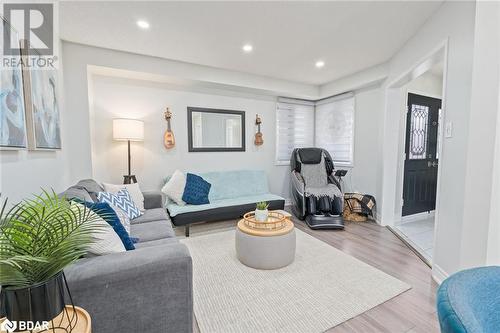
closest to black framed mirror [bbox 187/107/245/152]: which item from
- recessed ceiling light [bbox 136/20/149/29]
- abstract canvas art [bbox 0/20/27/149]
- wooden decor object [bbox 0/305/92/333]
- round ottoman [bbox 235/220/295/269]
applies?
recessed ceiling light [bbox 136/20/149/29]

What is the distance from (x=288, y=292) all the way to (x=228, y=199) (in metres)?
2.00

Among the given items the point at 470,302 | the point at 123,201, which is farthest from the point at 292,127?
the point at 470,302

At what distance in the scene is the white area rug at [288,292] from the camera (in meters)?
1.50

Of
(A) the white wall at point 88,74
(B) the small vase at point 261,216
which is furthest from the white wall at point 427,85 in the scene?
(B) the small vase at point 261,216

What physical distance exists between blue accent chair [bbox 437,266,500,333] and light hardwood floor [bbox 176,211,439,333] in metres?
1.08

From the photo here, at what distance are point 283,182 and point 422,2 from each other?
132 inches

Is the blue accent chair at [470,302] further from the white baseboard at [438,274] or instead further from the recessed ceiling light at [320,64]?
the recessed ceiling light at [320,64]

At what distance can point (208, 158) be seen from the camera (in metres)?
3.89

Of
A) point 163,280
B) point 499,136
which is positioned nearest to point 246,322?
point 163,280

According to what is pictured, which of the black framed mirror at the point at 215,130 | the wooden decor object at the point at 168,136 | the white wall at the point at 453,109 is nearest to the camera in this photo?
the white wall at the point at 453,109

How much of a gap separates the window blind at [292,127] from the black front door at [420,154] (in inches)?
71.4

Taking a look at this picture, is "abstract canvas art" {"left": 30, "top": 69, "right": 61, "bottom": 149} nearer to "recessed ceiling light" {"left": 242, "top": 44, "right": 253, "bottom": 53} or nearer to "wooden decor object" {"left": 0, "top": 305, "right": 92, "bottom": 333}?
"wooden decor object" {"left": 0, "top": 305, "right": 92, "bottom": 333}

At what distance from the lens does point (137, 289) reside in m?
1.10

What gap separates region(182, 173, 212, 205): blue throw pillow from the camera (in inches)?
126
